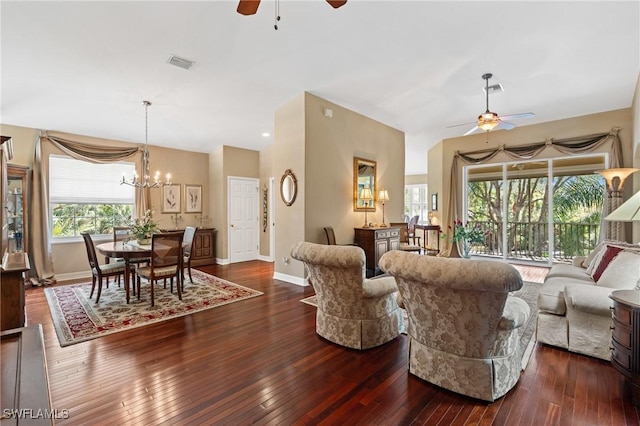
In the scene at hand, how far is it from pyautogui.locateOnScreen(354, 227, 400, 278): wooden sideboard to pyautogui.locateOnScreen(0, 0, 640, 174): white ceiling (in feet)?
7.70

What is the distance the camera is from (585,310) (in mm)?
2518

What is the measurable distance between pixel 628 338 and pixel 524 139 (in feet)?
18.6

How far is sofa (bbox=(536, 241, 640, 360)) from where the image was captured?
250 centimetres

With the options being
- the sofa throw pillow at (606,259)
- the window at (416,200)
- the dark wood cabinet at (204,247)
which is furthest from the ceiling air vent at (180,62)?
the window at (416,200)

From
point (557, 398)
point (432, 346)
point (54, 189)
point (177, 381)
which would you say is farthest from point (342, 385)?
point (54, 189)

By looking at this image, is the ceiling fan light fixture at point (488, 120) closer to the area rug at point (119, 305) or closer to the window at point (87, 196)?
the area rug at point (119, 305)

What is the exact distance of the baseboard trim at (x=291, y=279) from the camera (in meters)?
4.98

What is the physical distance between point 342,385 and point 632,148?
656 centimetres

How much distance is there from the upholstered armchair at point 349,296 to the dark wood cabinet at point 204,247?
15.6ft

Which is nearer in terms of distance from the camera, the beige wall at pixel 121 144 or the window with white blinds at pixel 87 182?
the beige wall at pixel 121 144

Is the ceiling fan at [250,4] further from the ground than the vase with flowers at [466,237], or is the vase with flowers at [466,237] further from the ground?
the ceiling fan at [250,4]

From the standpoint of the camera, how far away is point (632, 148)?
518 cm

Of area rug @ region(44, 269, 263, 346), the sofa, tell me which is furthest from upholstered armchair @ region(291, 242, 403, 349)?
area rug @ region(44, 269, 263, 346)

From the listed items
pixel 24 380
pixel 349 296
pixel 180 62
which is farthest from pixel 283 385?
pixel 180 62
